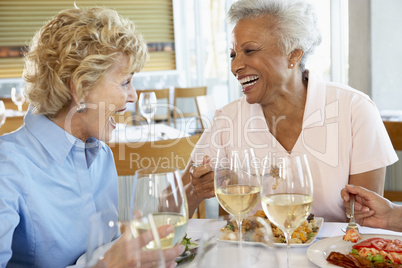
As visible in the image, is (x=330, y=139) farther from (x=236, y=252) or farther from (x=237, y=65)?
(x=236, y=252)

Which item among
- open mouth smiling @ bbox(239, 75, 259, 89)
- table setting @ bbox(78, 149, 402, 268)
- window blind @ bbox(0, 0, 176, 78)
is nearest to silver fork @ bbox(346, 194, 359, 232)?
table setting @ bbox(78, 149, 402, 268)

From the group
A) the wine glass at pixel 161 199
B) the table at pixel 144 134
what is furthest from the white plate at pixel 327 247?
the table at pixel 144 134

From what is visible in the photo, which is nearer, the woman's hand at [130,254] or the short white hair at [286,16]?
the woman's hand at [130,254]

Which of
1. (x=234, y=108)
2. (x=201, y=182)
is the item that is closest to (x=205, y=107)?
(x=234, y=108)

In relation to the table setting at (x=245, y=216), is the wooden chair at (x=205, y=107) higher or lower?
higher

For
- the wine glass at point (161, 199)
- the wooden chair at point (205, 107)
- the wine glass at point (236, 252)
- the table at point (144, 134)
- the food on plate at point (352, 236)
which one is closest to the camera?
the wine glass at point (236, 252)

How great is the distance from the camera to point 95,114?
1510 millimetres

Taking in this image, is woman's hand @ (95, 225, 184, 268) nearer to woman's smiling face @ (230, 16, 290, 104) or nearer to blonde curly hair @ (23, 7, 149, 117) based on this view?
blonde curly hair @ (23, 7, 149, 117)

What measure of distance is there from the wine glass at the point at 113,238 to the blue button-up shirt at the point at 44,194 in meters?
0.54

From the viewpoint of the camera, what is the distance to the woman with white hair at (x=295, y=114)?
175 cm

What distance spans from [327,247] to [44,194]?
A: 2.51 feet

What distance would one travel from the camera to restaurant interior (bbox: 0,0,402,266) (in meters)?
2.12

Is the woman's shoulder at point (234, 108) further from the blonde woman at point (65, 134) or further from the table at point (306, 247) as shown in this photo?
the table at point (306, 247)

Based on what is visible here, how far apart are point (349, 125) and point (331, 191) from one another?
0.27 meters
